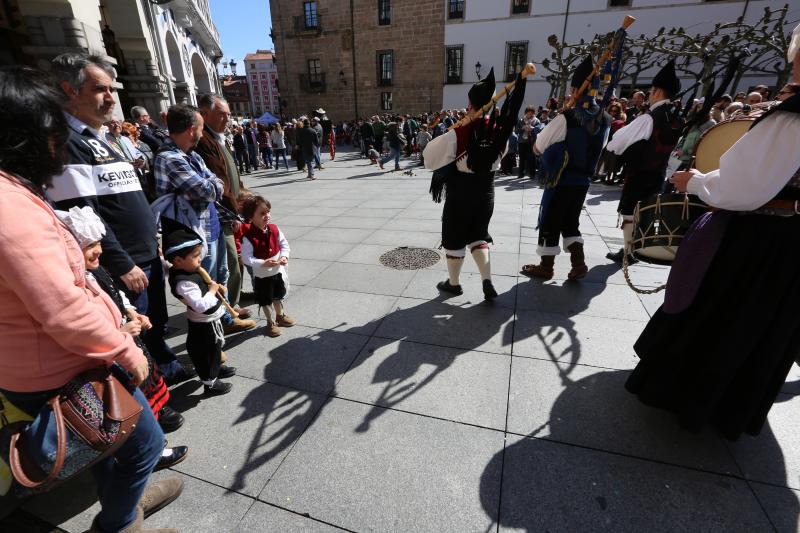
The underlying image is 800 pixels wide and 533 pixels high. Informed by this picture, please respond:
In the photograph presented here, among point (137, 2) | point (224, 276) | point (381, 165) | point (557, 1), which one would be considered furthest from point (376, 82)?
point (224, 276)

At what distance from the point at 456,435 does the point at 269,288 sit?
199 centimetres

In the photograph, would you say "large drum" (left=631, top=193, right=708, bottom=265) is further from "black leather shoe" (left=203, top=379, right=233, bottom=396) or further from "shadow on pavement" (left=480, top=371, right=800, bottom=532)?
"black leather shoe" (left=203, top=379, right=233, bottom=396)

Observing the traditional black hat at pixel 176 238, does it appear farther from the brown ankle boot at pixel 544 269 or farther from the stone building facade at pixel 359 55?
the stone building facade at pixel 359 55

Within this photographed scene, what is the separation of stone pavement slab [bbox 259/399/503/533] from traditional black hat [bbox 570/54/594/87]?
3362 mm

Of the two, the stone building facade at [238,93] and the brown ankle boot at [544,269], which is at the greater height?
the stone building facade at [238,93]

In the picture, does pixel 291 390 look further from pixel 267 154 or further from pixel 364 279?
pixel 267 154

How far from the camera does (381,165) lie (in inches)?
545

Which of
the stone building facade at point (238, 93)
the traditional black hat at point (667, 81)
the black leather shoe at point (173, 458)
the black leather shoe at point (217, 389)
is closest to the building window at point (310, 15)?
the traditional black hat at point (667, 81)

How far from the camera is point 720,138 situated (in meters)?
2.15

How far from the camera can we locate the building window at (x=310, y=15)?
27922mm

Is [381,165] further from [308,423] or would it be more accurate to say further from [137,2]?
[308,423]

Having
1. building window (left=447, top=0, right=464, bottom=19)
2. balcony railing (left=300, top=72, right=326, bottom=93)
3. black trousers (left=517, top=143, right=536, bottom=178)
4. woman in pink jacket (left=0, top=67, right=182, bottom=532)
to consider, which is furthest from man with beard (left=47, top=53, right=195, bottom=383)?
balcony railing (left=300, top=72, right=326, bottom=93)

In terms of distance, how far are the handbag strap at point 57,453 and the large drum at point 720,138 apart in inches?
128

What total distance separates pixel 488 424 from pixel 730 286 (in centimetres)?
150
